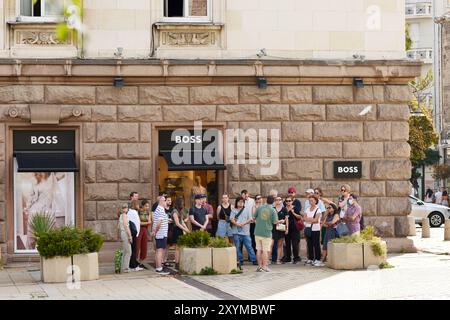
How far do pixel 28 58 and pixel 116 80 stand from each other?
198 centimetres

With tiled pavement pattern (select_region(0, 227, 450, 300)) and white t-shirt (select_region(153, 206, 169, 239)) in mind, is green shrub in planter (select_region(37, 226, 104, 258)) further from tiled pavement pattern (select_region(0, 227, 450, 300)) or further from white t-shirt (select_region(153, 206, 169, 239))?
white t-shirt (select_region(153, 206, 169, 239))

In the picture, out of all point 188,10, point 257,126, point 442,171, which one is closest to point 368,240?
point 257,126

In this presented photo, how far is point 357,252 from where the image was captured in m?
21.0

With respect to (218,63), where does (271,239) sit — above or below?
below

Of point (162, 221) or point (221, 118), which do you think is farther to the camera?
point (221, 118)

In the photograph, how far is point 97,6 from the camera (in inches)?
932

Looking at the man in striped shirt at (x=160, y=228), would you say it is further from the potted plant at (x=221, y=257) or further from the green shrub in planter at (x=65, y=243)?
the green shrub in planter at (x=65, y=243)

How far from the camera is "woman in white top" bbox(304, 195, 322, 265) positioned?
2258cm

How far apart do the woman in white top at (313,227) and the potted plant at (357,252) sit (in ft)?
4.42

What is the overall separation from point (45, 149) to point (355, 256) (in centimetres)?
743

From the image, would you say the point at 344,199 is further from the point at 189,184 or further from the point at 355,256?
the point at 189,184
